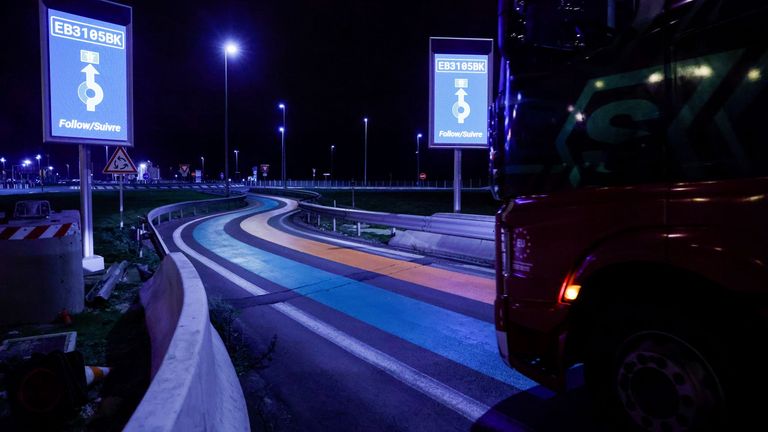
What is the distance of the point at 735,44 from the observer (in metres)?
2.70

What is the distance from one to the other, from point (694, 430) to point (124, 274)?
9266 millimetres

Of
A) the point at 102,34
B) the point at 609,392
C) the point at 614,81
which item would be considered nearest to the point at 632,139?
the point at 614,81

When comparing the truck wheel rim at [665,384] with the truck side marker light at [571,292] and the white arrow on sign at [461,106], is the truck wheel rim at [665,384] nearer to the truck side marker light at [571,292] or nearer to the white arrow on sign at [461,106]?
the truck side marker light at [571,292]

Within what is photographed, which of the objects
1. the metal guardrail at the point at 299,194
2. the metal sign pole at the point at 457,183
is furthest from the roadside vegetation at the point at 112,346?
the metal guardrail at the point at 299,194

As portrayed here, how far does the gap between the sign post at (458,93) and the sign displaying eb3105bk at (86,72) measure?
952 centimetres

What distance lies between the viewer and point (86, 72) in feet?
31.6

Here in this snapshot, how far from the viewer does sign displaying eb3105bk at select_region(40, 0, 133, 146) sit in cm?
911

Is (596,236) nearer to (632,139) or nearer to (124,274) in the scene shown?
(632,139)

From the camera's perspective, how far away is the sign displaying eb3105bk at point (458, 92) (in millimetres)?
16422

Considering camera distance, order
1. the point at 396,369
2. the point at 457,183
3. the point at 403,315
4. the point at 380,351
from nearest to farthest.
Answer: the point at 396,369 < the point at 380,351 < the point at 403,315 < the point at 457,183

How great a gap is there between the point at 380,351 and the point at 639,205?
10.2 feet

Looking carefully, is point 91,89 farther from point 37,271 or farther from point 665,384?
point 665,384

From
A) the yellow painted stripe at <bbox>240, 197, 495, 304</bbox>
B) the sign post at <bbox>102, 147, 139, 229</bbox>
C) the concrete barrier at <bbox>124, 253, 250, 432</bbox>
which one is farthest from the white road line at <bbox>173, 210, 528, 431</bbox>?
the sign post at <bbox>102, 147, 139, 229</bbox>

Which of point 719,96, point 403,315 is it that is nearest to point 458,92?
point 403,315
